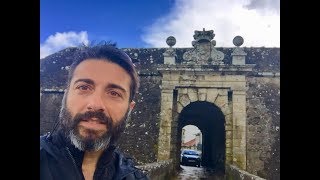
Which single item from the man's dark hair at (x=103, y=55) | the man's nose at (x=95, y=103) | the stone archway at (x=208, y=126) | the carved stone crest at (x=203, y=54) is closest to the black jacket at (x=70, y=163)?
the man's nose at (x=95, y=103)

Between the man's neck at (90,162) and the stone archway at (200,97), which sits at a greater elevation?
the stone archway at (200,97)

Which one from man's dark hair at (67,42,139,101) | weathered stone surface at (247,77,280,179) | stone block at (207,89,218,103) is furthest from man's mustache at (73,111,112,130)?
weathered stone surface at (247,77,280,179)

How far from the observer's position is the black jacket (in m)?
3.40

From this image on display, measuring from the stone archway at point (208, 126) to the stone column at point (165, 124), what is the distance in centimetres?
47

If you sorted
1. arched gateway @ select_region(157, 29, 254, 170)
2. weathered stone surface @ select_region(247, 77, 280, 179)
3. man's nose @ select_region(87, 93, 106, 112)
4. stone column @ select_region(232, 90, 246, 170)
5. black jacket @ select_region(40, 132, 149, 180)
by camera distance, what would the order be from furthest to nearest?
arched gateway @ select_region(157, 29, 254, 170)
stone column @ select_region(232, 90, 246, 170)
weathered stone surface @ select_region(247, 77, 280, 179)
man's nose @ select_region(87, 93, 106, 112)
black jacket @ select_region(40, 132, 149, 180)

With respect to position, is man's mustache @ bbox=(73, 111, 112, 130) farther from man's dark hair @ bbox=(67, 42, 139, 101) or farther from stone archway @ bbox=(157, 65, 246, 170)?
stone archway @ bbox=(157, 65, 246, 170)

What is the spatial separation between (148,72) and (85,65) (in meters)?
2.78

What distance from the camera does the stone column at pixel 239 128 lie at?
230 inches

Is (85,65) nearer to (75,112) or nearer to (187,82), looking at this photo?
(75,112)

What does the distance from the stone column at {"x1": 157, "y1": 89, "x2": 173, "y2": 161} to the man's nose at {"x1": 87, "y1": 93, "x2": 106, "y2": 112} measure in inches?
108

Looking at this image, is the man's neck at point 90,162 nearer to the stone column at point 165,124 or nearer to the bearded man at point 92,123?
the bearded man at point 92,123

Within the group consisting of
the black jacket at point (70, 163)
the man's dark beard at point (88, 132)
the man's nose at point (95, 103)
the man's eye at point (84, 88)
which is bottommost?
the black jacket at point (70, 163)

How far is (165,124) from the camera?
6.17 meters
